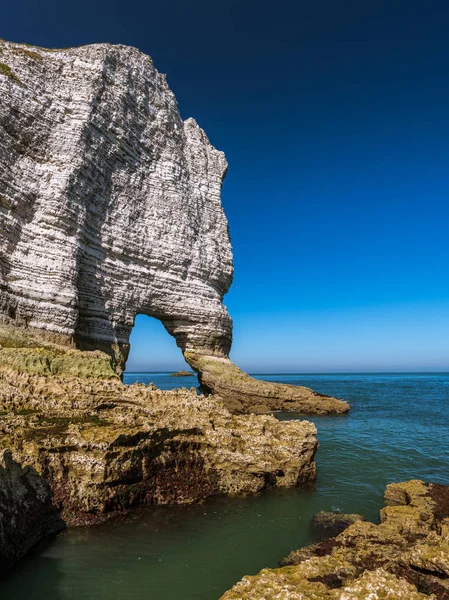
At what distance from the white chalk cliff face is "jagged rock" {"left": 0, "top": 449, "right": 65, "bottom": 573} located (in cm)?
1341

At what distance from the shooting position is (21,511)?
782 centimetres

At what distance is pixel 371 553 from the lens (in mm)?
6840

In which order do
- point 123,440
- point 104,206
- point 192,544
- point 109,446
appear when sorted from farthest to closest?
point 104,206 → point 123,440 → point 109,446 → point 192,544

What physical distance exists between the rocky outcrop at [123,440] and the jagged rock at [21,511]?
26cm

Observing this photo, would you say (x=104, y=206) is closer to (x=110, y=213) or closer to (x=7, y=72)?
(x=110, y=213)

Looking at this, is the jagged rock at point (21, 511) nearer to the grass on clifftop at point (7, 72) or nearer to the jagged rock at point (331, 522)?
the jagged rock at point (331, 522)

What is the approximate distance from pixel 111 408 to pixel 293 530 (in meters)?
6.63

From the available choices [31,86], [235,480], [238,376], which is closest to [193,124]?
[31,86]

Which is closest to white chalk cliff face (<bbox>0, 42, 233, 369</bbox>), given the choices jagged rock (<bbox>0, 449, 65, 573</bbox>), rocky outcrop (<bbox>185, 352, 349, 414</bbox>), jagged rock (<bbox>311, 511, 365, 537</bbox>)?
rocky outcrop (<bbox>185, 352, 349, 414</bbox>)

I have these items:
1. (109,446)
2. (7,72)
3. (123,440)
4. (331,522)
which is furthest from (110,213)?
(331,522)

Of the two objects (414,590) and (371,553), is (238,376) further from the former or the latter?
(414,590)

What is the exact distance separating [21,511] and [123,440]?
2.71 m

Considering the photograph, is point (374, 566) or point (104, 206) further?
point (104, 206)

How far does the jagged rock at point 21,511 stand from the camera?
713 centimetres
